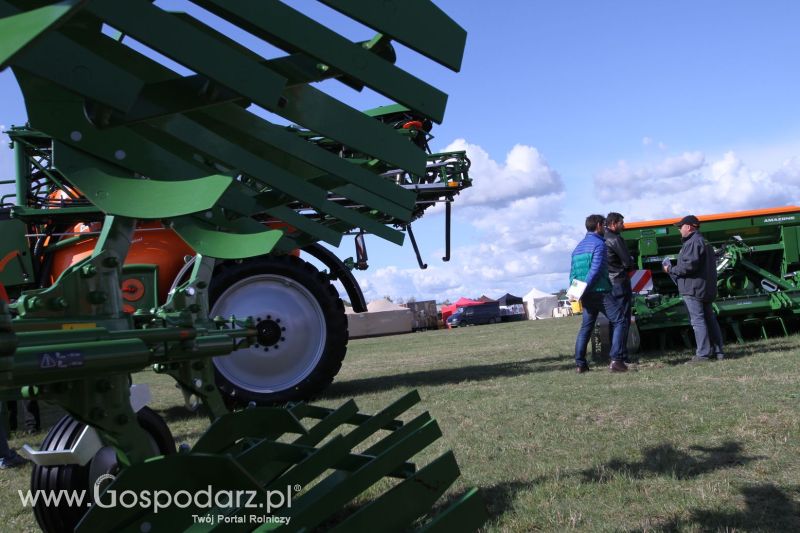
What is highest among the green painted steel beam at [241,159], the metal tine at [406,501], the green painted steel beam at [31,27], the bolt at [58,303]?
the green painted steel beam at [241,159]

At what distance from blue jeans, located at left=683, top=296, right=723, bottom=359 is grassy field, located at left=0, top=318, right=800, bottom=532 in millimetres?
203

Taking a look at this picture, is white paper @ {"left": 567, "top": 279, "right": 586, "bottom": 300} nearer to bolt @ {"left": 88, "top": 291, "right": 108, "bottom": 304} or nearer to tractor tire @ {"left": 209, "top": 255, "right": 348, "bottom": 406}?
tractor tire @ {"left": 209, "top": 255, "right": 348, "bottom": 406}

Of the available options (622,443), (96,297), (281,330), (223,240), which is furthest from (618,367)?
(96,297)

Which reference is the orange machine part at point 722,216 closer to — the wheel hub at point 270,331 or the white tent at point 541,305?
the wheel hub at point 270,331

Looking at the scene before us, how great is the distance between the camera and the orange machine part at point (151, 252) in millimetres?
6145

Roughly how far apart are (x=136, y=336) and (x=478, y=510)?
1355 mm

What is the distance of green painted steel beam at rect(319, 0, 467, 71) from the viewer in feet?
5.99

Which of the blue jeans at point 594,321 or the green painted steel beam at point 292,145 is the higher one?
the green painted steel beam at point 292,145

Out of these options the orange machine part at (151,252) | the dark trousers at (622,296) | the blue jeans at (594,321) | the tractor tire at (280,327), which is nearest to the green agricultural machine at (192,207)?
the tractor tire at (280,327)

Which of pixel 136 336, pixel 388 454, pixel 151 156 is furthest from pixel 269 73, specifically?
pixel 388 454

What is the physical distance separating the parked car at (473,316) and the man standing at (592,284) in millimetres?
29375

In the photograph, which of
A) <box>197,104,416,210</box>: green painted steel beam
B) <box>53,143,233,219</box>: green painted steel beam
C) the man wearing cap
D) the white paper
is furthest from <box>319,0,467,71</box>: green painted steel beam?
the man wearing cap

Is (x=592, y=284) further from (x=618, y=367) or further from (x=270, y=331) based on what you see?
(x=270, y=331)

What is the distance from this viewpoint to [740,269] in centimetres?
878
